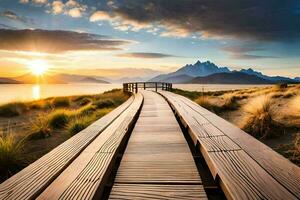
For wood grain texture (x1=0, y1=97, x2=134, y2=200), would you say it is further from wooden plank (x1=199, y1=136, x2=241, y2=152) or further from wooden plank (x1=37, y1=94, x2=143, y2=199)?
wooden plank (x1=199, y1=136, x2=241, y2=152)

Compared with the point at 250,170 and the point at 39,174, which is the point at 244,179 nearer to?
the point at 250,170

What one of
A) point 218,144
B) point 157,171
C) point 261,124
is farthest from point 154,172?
point 261,124

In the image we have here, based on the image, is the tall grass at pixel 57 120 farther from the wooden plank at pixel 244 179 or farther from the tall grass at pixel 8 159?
the wooden plank at pixel 244 179

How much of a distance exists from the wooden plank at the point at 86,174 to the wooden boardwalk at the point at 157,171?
179 millimetres

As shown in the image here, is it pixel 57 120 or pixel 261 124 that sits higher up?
pixel 261 124

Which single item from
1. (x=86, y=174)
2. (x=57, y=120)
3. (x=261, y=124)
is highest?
(x=86, y=174)

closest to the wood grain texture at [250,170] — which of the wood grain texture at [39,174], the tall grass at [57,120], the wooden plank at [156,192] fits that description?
the wooden plank at [156,192]

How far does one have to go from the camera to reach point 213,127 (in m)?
3.82

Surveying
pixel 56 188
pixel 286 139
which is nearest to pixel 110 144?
pixel 56 188

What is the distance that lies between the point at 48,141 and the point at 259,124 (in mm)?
5105

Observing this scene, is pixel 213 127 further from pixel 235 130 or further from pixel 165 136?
pixel 165 136

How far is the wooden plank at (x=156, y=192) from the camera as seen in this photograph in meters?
1.87

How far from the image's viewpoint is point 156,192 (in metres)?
1.95

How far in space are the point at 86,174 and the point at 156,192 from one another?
0.60 metres
